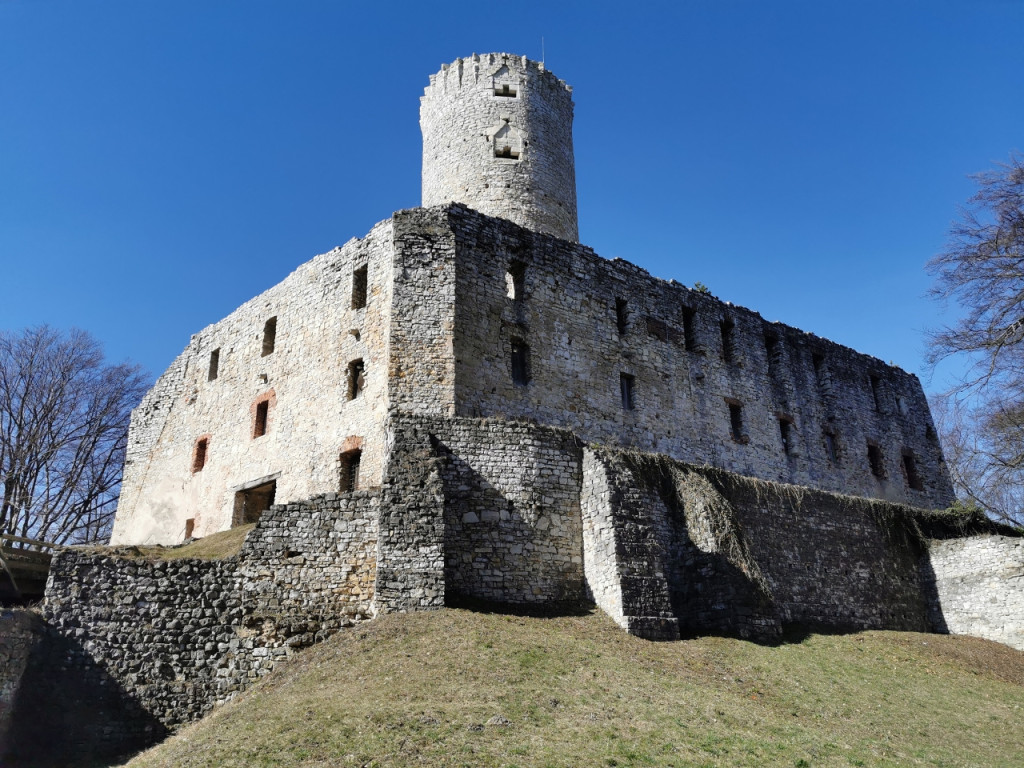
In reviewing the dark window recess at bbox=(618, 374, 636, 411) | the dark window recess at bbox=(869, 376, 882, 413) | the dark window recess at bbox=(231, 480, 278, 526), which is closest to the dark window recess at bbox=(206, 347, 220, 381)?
the dark window recess at bbox=(231, 480, 278, 526)

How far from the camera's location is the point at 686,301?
2869cm

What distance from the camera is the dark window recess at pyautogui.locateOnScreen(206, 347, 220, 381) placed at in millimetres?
29156

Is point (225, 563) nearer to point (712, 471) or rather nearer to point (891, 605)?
point (712, 471)

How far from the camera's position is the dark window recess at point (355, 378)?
75.8ft

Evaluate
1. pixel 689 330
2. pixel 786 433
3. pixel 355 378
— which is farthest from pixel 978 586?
pixel 355 378

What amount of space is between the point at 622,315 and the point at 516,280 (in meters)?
4.03

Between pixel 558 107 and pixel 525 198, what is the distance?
508 centimetres

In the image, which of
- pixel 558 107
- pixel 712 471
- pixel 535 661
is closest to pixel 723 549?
pixel 712 471

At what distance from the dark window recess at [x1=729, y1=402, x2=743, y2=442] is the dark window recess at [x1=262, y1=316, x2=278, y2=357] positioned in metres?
15.0

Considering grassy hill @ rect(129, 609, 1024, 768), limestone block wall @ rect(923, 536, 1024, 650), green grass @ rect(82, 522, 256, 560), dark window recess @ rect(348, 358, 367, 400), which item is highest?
dark window recess @ rect(348, 358, 367, 400)

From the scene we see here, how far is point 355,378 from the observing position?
2338cm

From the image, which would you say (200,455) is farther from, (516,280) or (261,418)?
(516,280)

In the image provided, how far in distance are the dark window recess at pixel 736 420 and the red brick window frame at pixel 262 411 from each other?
14482 millimetres

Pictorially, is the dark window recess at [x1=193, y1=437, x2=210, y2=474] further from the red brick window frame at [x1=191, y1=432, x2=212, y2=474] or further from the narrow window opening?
the narrow window opening
